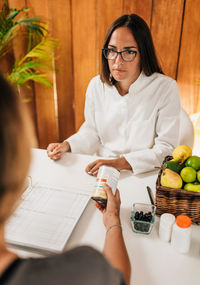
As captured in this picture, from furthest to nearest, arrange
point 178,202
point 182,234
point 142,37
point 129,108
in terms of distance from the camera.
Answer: point 129,108
point 142,37
point 178,202
point 182,234

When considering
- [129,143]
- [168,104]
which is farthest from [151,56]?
[129,143]

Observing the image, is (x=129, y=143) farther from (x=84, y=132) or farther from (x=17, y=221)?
(x=17, y=221)

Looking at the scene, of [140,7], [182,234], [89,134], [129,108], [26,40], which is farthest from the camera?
[26,40]

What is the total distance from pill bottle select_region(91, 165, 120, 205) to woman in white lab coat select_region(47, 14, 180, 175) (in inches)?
9.9

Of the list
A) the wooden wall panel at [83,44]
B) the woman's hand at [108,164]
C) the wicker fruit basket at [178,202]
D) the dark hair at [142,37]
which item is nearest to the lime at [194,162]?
the wicker fruit basket at [178,202]

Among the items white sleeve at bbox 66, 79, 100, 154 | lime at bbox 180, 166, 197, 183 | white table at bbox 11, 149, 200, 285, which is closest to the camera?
white table at bbox 11, 149, 200, 285

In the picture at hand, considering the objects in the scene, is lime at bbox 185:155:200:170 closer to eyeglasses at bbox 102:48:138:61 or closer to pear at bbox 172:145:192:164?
pear at bbox 172:145:192:164

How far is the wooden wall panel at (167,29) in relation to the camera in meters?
2.24

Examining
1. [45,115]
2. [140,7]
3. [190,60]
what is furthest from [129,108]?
[45,115]

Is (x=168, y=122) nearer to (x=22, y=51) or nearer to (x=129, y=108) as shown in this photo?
(x=129, y=108)

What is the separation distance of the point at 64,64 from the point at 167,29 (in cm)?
107

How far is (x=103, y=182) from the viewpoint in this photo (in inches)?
38.6

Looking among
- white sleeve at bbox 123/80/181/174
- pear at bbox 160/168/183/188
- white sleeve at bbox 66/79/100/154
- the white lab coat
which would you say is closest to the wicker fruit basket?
pear at bbox 160/168/183/188

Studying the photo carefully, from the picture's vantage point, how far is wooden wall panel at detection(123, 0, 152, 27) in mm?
2285
